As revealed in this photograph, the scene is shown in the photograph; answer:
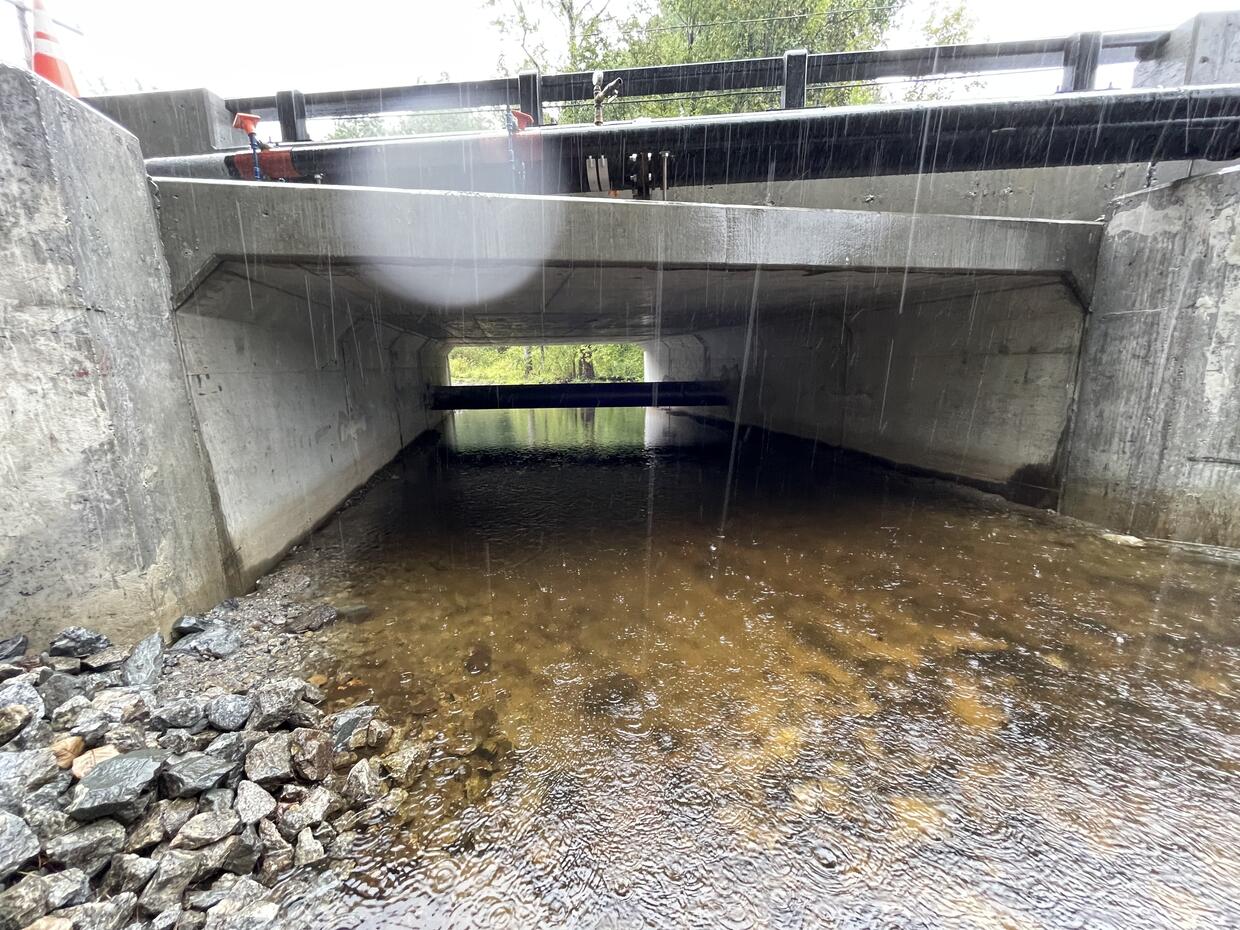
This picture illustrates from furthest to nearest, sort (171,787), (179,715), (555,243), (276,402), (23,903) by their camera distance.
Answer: (276,402) → (555,243) → (179,715) → (171,787) → (23,903)

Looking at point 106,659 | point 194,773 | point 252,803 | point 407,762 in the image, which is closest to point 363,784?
point 407,762

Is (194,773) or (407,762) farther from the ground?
(194,773)

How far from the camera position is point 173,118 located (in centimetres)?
619

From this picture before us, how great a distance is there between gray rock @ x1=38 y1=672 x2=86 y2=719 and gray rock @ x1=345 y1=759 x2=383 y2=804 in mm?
1397

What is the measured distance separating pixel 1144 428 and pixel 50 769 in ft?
26.4

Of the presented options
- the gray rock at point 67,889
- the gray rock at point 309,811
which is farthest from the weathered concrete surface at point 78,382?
A: the gray rock at point 309,811

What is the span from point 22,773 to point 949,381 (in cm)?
890

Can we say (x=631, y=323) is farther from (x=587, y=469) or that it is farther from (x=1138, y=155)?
(x=1138, y=155)

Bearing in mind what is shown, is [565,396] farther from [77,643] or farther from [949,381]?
[77,643]

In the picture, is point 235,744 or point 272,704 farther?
point 272,704

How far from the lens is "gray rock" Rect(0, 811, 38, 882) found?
1.63 metres

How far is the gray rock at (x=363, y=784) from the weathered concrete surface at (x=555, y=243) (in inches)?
131

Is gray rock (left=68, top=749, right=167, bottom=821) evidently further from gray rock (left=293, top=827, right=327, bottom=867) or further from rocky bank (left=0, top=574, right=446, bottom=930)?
gray rock (left=293, top=827, right=327, bottom=867)

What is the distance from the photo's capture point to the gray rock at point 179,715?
2.35 metres
